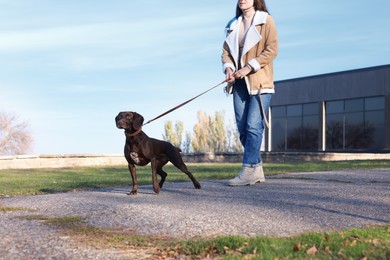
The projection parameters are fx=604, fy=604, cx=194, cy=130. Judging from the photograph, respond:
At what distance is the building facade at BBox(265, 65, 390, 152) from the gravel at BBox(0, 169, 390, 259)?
138ft

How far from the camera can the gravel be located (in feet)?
14.4

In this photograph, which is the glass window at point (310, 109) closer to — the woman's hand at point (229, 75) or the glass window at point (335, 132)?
the glass window at point (335, 132)

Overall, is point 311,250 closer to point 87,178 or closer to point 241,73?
point 241,73

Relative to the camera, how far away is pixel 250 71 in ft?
25.7

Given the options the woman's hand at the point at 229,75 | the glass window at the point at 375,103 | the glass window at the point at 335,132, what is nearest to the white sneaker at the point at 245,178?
the woman's hand at the point at 229,75

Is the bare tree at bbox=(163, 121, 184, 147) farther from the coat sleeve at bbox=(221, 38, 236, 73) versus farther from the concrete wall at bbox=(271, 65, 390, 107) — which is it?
the coat sleeve at bbox=(221, 38, 236, 73)

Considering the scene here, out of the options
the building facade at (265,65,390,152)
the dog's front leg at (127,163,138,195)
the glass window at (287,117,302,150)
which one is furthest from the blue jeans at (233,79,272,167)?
the glass window at (287,117,302,150)

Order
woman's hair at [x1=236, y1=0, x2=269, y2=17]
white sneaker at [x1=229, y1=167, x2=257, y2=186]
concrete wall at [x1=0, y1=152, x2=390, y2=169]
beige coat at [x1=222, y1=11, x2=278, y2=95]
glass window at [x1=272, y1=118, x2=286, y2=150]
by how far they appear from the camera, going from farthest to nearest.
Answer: glass window at [x1=272, y1=118, x2=286, y2=150] → concrete wall at [x1=0, y1=152, x2=390, y2=169] → woman's hair at [x1=236, y1=0, x2=269, y2=17] → white sneaker at [x1=229, y1=167, x2=257, y2=186] → beige coat at [x1=222, y1=11, x2=278, y2=95]

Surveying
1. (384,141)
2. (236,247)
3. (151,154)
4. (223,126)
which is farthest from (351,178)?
(223,126)

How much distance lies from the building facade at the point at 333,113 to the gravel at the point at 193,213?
4214 cm

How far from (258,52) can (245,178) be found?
1.71 meters

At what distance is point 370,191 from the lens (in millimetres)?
7609

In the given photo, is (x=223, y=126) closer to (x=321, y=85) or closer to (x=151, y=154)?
(x=321, y=85)

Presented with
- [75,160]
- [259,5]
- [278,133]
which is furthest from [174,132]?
[259,5]
